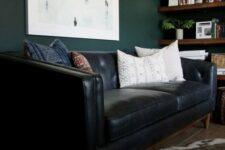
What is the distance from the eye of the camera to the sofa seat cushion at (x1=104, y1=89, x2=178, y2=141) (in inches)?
64.1

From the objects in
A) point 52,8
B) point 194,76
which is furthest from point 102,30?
point 194,76

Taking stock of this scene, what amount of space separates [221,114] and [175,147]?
3.49ft

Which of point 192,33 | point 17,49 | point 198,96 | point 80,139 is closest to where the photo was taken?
point 80,139

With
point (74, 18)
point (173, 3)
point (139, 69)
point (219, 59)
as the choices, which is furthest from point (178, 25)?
point (74, 18)

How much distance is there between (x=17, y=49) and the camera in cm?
240

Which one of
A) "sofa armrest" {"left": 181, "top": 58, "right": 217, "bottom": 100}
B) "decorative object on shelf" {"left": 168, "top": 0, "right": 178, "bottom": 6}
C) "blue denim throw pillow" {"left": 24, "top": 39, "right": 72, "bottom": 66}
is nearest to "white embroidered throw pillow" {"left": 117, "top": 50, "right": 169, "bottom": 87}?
"sofa armrest" {"left": 181, "top": 58, "right": 217, "bottom": 100}

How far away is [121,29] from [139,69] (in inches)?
38.1

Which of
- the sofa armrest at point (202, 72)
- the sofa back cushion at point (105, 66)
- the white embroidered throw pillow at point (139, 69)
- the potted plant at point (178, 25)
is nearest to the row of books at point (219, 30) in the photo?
the potted plant at point (178, 25)

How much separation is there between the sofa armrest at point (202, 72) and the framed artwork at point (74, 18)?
898 mm

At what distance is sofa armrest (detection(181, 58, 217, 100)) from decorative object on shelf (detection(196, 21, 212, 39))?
95 cm

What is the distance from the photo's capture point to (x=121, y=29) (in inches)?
143

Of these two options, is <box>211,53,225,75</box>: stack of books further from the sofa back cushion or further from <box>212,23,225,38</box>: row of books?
the sofa back cushion

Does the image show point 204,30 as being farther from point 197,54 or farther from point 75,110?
point 75,110

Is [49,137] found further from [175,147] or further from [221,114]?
[221,114]
